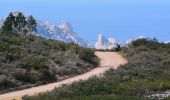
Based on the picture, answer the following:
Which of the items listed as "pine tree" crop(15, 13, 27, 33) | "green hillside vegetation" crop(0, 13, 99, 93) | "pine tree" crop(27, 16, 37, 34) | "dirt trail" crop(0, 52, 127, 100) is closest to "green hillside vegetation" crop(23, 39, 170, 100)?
"dirt trail" crop(0, 52, 127, 100)

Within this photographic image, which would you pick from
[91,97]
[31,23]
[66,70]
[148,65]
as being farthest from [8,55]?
[31,23]

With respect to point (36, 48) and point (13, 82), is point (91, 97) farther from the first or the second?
point (36, 48)

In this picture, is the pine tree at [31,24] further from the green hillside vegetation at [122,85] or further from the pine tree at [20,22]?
the green hillside vegetation at [122,85]

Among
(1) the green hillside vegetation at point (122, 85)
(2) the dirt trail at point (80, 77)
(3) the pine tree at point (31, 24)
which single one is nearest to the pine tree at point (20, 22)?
(3) the pine tree at point (31, 24)

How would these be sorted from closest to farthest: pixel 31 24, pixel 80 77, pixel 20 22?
pixel 80 77 → pixel 20 22 → pixel 31 24

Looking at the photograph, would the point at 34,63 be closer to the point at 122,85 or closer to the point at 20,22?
the point at 122,85

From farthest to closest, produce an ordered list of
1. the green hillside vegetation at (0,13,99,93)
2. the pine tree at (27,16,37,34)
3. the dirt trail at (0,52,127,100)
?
1. the pine tree at (27,16,37,34)
2. the green hillside vegetation at (0,13,99,93)
3. the dirt trail at (0,52,127,100)

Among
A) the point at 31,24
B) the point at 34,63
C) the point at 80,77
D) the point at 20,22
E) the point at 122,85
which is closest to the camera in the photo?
the point at 122,85

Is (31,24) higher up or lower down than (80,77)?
higher up

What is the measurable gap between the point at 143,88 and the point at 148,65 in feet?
48.8

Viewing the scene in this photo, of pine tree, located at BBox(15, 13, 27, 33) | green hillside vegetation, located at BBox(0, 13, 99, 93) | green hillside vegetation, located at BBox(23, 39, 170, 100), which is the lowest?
green hillside vegetation, located at BBox(23, 39, 170, 100)

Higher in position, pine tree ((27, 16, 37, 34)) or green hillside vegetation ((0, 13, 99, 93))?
pine tree ((27, 16, 37, 34))

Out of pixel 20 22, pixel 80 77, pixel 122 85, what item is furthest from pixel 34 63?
pixel 20 22

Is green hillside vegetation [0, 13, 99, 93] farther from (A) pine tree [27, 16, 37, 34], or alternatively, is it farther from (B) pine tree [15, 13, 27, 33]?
(A) pine tree [27, 16, 37, 34]
